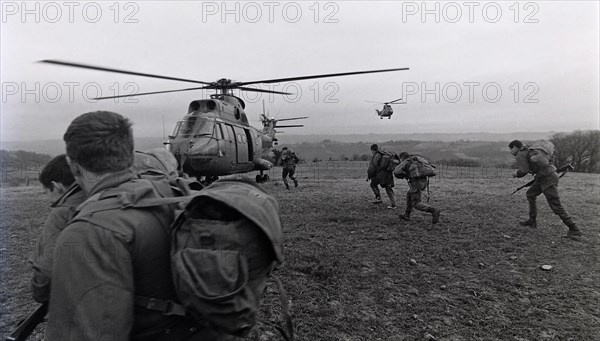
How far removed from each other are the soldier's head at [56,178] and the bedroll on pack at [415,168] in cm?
721

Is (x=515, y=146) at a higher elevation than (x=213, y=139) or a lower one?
lower

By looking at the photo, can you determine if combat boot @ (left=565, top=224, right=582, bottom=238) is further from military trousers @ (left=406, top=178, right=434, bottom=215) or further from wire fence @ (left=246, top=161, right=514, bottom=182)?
wire fence @ (left=246, top=161, right=514, bottom=182)

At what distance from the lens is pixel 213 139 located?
388 inches

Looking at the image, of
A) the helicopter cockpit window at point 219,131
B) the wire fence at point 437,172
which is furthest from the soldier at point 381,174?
the wire fence at point 437,172

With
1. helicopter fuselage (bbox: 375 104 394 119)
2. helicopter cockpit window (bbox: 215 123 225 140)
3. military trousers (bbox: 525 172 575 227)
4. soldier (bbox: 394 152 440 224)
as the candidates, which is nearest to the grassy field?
soldier (bbox: 394 152 440 224)

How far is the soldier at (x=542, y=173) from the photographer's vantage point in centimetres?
750

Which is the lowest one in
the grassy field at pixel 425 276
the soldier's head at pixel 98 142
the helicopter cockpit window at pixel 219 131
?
the grassy field at pixel 425 276

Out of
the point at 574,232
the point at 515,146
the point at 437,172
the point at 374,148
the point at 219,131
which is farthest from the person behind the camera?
the point at 437,172

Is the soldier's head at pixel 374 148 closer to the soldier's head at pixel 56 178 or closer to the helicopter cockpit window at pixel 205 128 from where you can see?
the helicopter cockpit window at pixel 205 128

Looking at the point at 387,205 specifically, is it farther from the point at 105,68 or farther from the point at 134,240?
the point at 134,240

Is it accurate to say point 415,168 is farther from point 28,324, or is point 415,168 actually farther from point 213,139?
point 28,324

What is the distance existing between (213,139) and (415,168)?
5050 millimetres

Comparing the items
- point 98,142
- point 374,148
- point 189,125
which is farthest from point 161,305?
point 374,148

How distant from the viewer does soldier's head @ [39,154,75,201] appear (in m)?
2.49
